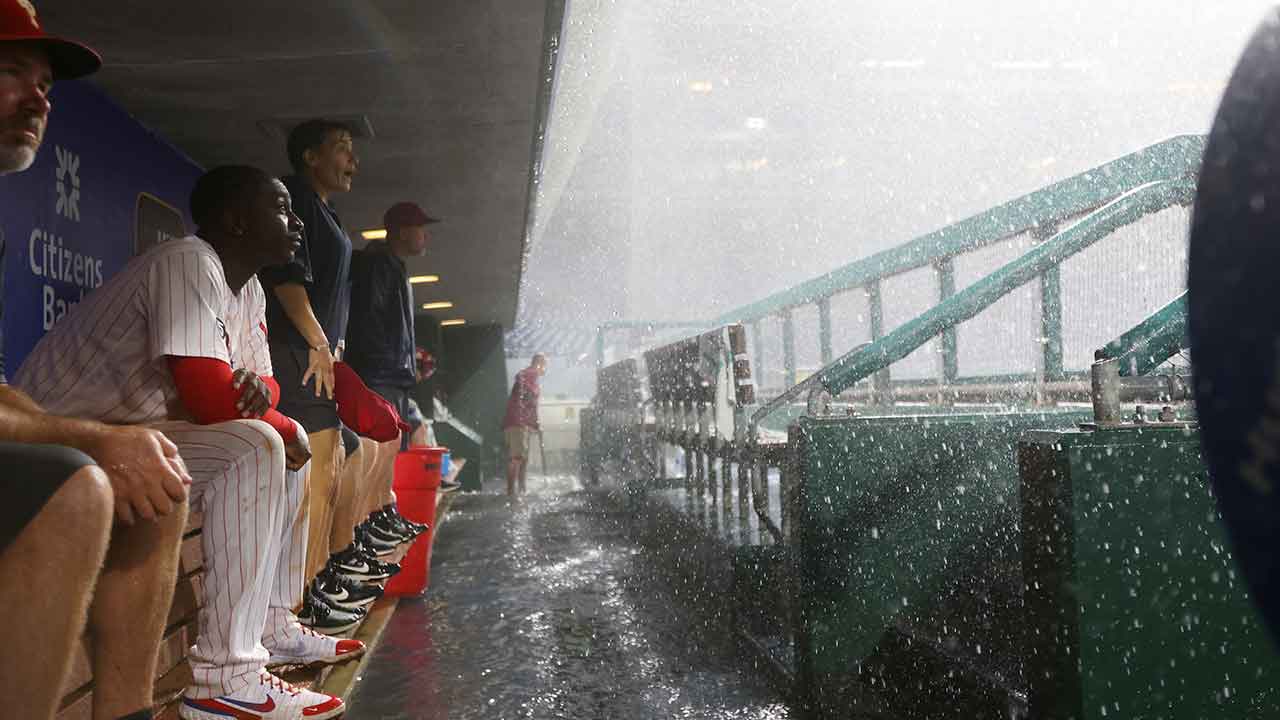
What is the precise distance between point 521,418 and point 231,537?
11.1 metres

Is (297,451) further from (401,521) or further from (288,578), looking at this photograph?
(401,521)

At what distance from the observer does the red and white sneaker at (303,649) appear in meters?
2.67

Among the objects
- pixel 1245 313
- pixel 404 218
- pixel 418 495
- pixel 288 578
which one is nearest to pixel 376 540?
pixel 418 495

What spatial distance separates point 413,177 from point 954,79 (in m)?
46.0

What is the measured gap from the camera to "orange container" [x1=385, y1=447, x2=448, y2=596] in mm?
5168

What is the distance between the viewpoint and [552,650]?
162 inches

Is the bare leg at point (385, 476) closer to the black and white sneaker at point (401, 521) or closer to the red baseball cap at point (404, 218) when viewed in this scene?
the black and white sneaker at point (401, 521)

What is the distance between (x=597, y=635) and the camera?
4.42m

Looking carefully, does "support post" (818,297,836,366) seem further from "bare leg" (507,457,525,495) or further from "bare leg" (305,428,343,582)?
"bare leg" (305,428,343,582)

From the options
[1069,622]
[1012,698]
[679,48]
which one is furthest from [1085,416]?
[679,48]

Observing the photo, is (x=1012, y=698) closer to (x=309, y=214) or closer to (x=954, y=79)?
(x=309, y=214)

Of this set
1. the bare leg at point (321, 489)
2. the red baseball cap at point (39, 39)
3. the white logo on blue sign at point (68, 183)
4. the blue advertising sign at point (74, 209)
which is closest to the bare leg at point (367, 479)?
the bare leg at point (321, 489)

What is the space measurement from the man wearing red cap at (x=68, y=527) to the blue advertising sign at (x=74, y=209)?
1.63 metres

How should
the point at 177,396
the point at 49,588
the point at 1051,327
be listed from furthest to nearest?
the point at 1051,327
the point at 177,396
the point at 49,588
